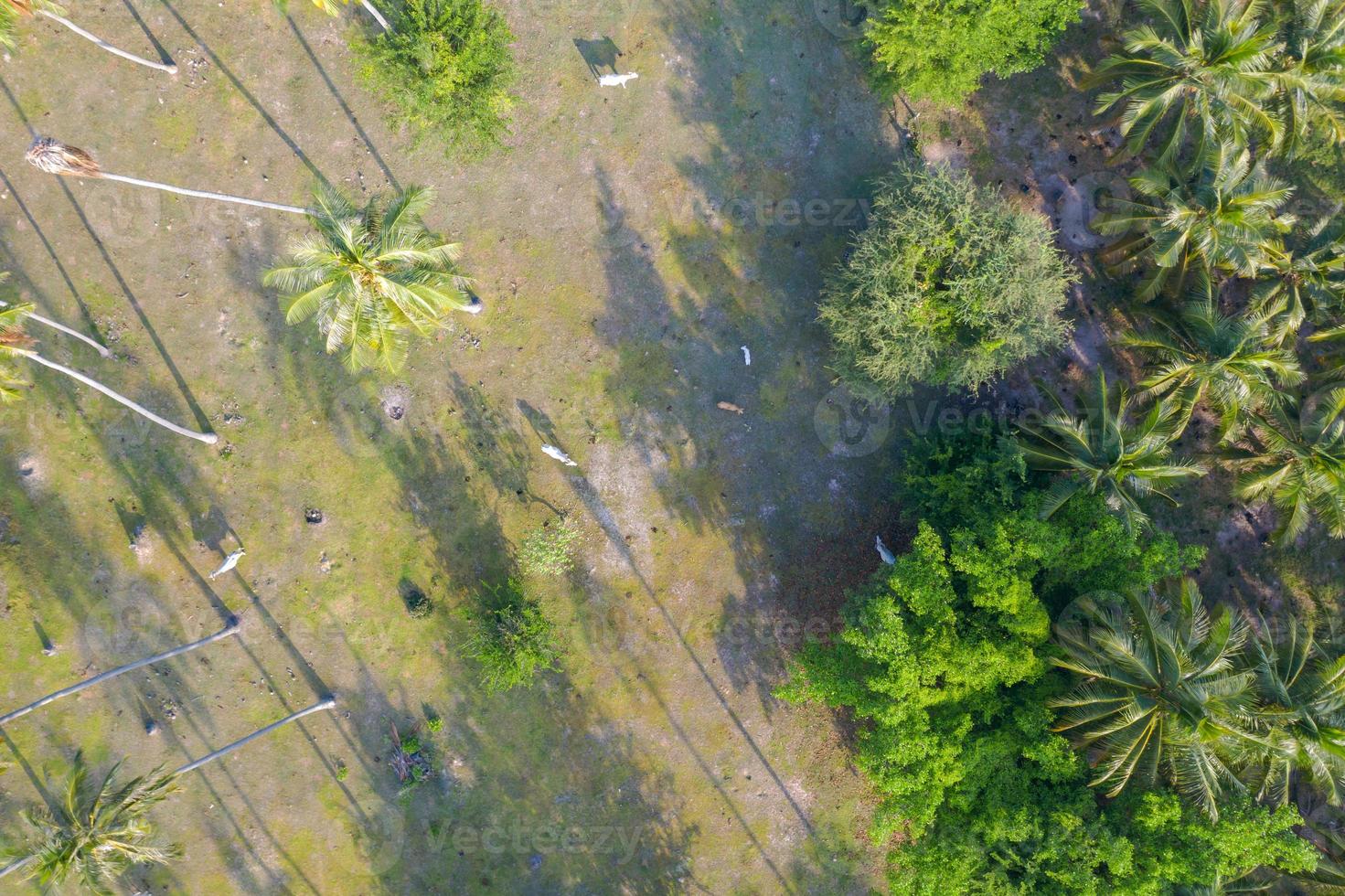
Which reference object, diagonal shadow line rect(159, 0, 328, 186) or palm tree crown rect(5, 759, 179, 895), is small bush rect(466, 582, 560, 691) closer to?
palm tree crown rect(5, 759, 179, 895)

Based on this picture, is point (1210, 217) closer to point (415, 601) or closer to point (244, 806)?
point (415, 601)

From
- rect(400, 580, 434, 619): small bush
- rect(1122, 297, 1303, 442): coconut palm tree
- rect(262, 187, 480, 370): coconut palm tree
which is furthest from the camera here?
rect(400, 580, 434, 619): small bush

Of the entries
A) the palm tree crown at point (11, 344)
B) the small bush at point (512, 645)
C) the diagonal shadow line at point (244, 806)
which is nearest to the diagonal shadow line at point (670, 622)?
the small bush at point (512, 645)

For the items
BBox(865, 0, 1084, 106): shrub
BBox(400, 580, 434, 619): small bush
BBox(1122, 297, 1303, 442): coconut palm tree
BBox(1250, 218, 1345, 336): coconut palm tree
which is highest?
BBox(865, 0, 1084, 106): shrub

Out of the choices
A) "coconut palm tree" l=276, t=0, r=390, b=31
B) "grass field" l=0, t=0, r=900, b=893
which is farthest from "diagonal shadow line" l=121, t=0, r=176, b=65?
"coconut palm tree" l=276, t=0, r=390, b=31

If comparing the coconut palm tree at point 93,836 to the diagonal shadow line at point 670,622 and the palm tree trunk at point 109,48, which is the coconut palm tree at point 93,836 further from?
the palm tree trunk at point 109,48

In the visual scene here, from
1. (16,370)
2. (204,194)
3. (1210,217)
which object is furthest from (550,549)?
(1210,217)
